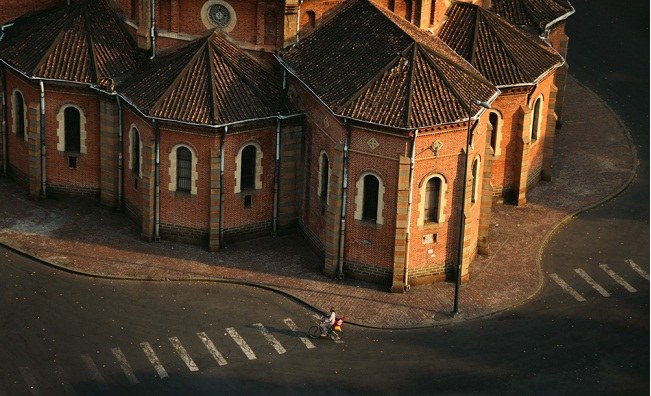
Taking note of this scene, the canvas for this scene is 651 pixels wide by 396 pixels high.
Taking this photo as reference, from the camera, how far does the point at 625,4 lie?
112 metres

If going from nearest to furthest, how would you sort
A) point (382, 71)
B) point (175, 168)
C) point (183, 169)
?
point (382, 71) → point (175, 168) → point (183, 169)

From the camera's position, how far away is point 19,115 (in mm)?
78188

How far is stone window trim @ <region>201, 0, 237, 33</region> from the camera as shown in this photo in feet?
236

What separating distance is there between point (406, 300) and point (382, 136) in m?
8.36

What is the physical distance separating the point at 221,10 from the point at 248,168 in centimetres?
838

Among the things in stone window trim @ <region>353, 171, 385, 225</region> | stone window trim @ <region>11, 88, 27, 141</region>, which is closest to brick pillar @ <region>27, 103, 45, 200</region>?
stone window trim @ <region>11, 88, 27, 141</region>

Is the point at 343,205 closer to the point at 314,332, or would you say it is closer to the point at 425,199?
the point at 425,199

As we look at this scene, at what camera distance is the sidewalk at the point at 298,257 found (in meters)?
68.1

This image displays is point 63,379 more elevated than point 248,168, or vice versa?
point 248,168

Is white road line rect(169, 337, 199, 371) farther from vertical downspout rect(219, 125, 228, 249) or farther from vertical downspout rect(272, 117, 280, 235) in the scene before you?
vertical downspout rect(272, 117, 280, 235)

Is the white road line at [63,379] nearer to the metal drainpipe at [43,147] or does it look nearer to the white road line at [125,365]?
the white road line at [125,365]

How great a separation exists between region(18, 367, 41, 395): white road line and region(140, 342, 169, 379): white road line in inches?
206

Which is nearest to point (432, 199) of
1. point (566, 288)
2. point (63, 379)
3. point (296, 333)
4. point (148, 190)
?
point (566, 288)

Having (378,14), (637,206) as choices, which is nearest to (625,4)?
(637,206)
